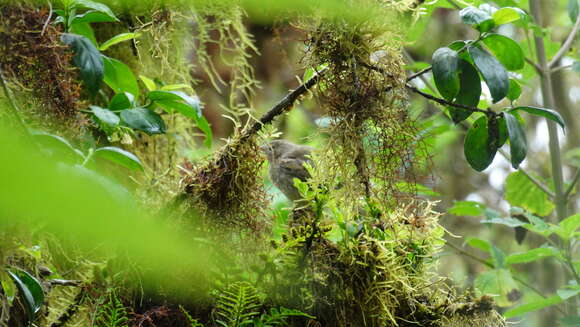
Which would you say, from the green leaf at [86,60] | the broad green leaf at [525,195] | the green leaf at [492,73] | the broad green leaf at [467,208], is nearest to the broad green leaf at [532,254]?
the broad green leaf at [467,208]

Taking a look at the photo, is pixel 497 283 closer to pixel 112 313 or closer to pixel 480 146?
pixel 480 146

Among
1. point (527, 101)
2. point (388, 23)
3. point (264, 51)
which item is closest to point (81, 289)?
point (388, 23)

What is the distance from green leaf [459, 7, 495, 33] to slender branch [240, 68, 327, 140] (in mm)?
269

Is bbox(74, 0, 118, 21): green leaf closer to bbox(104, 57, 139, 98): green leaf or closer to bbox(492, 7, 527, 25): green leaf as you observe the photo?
bbox(104, 57, 139, 98): green leaf

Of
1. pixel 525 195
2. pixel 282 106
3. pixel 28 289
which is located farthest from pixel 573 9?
pixel 28 289

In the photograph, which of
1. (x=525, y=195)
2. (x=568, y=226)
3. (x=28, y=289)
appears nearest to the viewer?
(x=28, y=289)

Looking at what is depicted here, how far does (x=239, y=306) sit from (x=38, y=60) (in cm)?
59

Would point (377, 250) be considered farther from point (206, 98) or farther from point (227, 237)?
point (206, 98)

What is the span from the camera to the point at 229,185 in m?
1.13

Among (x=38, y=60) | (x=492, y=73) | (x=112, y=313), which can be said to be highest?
(x=492, y=73)

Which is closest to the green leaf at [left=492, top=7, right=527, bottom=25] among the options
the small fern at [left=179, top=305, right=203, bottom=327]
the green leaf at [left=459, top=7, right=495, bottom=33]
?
the green leaf at [left=459, top=7, right=495, bottom=33]

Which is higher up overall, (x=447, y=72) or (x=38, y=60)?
(x=447, y=72)

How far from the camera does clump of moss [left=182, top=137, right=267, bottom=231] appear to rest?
1123 mm

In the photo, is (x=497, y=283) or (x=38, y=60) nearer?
(x=38, y=60)
